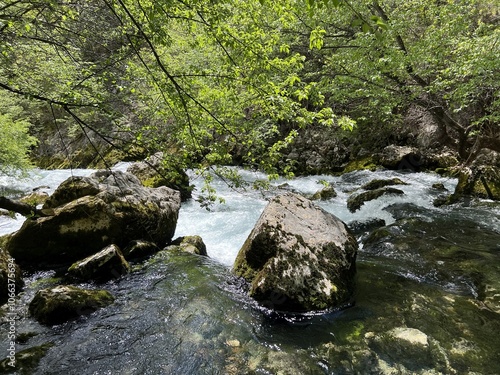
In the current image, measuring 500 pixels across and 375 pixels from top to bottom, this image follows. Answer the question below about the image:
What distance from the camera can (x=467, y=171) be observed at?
439 inches

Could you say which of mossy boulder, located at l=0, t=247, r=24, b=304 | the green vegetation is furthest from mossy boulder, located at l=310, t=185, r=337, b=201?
mossy boulder, located at l=0, t=247, r=24, b=304

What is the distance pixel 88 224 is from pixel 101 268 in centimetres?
135

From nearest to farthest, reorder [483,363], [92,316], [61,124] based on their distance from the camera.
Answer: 1. [483,363]
2. [92,316]
3. [61,124]

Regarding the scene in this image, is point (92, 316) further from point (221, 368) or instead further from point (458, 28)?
point (458, 28)

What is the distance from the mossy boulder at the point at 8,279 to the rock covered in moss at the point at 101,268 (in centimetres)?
80

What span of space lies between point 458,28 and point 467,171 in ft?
16.1

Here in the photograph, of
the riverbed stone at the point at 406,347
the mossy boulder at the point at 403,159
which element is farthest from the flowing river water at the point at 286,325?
the mossy boulder at the point at 403,159

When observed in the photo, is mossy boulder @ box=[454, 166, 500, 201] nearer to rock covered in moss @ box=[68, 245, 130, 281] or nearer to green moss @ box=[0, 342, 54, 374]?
rock covered in moss @ box=[68, 245, 130, 281]

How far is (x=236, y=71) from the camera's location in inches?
153

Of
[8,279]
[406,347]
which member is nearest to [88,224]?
[8,279]

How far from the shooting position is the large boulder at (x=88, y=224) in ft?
20.6

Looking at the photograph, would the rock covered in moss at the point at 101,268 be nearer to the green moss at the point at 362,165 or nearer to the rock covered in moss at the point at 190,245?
the rock covered in moss at the point at 190,245

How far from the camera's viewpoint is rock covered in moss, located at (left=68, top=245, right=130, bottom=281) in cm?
562

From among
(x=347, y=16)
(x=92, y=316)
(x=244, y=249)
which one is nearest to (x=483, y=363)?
(x=244, y=249)
